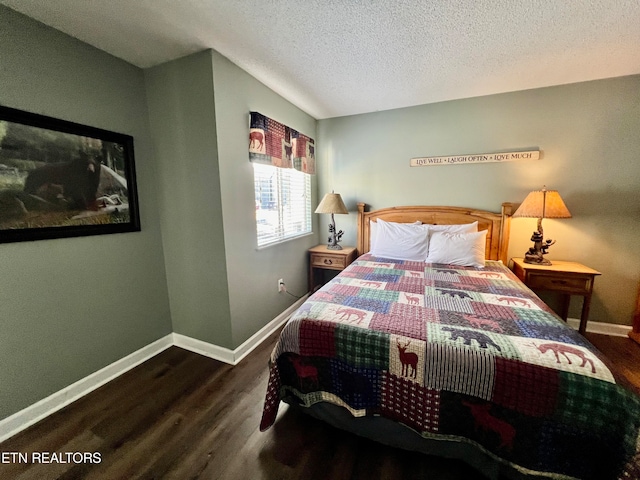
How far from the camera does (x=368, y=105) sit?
285cm

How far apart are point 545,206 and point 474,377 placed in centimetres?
198

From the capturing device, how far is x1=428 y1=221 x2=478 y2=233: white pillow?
8.41 ft

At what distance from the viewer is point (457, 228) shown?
2.61m

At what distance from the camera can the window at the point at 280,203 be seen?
238 centimetres

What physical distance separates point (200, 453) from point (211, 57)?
7.95 feet

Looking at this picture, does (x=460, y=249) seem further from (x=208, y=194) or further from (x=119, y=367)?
(x=119, y=367)

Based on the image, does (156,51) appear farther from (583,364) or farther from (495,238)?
(495,238)

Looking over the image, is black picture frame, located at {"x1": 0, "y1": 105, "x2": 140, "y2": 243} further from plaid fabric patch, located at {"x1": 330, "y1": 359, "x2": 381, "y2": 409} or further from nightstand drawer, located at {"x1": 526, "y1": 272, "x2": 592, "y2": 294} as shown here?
nightstand drawer, located at {"x1": 526, "y1": 272, "x2": 592, "y2": 294}

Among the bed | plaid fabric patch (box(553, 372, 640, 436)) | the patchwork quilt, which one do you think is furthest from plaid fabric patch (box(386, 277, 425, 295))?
plaid fabric patch (box(553, 372, 640, 436))

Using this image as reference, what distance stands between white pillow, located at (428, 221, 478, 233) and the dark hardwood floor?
1526 mm

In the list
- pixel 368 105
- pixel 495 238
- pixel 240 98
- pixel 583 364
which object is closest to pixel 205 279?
pixel 240 98

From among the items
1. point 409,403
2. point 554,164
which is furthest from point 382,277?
point 554,164

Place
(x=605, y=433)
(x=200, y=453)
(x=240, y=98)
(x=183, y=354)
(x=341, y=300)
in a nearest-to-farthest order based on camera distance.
A: 1. (x=605, y=433)
2. (x=200, y=453)
3. (x=341, y=300)
4. (x=240, y=98)
5. (x=183, y=354)

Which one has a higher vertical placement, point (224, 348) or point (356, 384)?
point (356, 384)
